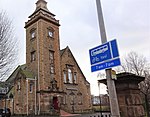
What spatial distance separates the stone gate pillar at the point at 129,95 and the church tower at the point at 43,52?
24.0 metres

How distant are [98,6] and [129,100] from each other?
3.14 m

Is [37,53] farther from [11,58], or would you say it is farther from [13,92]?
[11,58]

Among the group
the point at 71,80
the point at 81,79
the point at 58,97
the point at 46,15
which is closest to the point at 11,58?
the point at 58,97

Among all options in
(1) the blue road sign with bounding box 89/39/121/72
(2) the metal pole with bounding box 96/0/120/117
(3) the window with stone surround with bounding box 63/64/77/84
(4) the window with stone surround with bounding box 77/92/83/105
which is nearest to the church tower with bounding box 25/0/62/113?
(3) the window with stone surround with bounding box 63/64/77/84

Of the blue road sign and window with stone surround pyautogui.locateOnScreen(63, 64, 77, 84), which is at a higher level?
window with stone surround pyautogui.locateOnScreen(63, 64, 77, 84)

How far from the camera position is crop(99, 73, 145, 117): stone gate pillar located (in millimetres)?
5809

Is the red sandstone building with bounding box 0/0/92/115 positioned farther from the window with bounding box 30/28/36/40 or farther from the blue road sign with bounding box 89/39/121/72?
the blue road sign with bounding box 89/39/121/72

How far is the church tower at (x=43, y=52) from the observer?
2948 cm

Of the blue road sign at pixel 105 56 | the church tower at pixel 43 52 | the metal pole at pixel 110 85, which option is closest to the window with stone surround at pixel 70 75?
the church tower at pixel 43 52

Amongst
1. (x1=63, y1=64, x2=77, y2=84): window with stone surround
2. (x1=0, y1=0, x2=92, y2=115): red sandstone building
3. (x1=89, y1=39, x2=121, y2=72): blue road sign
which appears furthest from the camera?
(x1=63, y1=64, x2=77, y2=84): window with stone surround

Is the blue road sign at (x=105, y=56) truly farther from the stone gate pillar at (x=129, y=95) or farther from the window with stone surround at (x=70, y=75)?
the window with stone surround at (x=70, y=75)

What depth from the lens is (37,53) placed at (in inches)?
1236

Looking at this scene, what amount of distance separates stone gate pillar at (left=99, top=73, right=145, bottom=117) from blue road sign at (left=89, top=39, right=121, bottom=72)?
3.20 feet

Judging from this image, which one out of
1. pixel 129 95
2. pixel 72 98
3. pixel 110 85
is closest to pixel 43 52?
pixel 72 98
